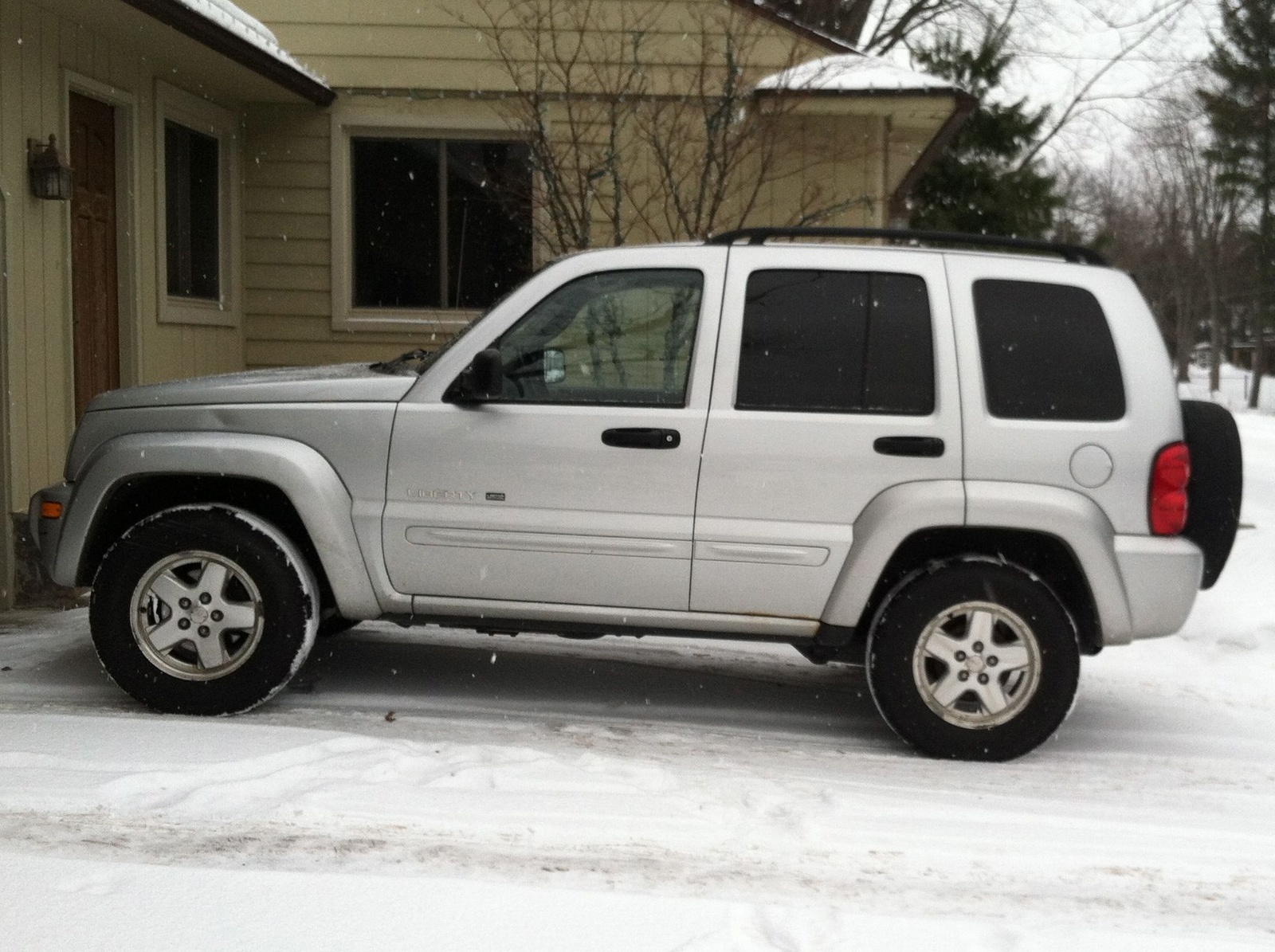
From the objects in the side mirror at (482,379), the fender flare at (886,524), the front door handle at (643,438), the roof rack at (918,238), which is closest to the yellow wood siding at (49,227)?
the side mirror at (482,379)

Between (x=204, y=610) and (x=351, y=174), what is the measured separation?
7.36 meters

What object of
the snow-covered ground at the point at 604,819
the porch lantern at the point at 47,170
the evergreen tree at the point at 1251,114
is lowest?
the snow-covered ground at the point at 604,819

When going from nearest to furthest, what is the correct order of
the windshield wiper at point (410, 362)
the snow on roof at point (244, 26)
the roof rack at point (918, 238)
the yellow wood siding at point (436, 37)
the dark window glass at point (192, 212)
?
the roof rack at point (918, 238), the windshield wiper at point (410, 362), the snow on roof at point (244, 26), the dark window glass at point (192, 212), the yellow wood siding at point (436, 37)

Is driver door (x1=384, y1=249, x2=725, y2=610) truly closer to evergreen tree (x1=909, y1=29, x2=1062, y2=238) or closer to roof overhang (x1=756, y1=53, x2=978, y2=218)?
roof overhang (x1=756, y1=53, x2=978, y2=218)

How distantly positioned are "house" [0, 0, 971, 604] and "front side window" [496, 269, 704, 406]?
16.9 ft

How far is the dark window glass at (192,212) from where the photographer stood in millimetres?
10883

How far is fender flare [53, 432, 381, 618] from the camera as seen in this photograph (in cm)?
546

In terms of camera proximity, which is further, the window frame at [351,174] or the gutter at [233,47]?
the window frame at [351,174]

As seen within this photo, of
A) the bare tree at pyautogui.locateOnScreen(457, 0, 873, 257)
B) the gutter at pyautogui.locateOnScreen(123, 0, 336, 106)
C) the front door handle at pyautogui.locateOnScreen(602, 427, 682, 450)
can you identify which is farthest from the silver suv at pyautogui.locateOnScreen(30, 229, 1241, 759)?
the bare tree at pyautogui.locateOnScreen(457, 0, 873, 257)

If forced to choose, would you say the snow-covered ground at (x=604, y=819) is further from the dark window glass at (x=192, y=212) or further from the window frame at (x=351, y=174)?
the window frame at (x=351, y=174)

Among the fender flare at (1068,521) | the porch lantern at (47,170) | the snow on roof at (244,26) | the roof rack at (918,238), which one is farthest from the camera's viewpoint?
the snow on roof at (244,26)

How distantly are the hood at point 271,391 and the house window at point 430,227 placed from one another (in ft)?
21.4

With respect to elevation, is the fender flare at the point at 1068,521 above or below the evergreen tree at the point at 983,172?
below

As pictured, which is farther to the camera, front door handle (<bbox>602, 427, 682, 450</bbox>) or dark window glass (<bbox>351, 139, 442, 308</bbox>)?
dark window glass (<bbox>351, 139, 442, 308</bbox>)
